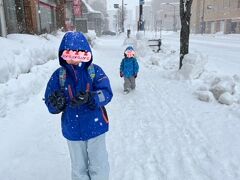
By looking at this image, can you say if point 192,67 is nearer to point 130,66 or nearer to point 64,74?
point 130,66

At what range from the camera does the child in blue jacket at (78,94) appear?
9.80ft

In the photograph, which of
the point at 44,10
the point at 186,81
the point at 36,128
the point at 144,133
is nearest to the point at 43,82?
the point at 36,128

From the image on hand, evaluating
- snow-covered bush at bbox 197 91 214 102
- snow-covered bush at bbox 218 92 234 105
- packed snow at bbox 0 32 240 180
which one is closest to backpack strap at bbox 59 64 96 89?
packed snow at bbox 0 32 240 180

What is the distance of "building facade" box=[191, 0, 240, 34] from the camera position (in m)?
61.5

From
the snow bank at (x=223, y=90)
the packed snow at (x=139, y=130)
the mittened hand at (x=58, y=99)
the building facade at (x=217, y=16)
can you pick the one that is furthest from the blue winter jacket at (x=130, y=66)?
the building facade at (x=217, y=16)

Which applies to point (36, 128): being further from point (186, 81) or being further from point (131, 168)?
point (186, 81)

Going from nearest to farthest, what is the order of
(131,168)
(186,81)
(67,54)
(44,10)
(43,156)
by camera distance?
(67,54) < (131,168) < (43,156) < (186,81) < (44,10)

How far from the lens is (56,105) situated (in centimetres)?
299

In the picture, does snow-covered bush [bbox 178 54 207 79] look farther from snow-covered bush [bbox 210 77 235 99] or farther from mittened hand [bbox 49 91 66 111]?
mittened hand [bbox 49 91 66 111]

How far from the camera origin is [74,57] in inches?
117

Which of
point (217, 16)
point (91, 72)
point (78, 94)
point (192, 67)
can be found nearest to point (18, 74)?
point (91, 72)

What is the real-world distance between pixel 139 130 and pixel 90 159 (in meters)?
2.83

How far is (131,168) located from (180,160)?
0.77m

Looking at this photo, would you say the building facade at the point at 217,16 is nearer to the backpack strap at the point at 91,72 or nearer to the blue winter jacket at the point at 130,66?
the blue winter jacket at the point at 130,66
